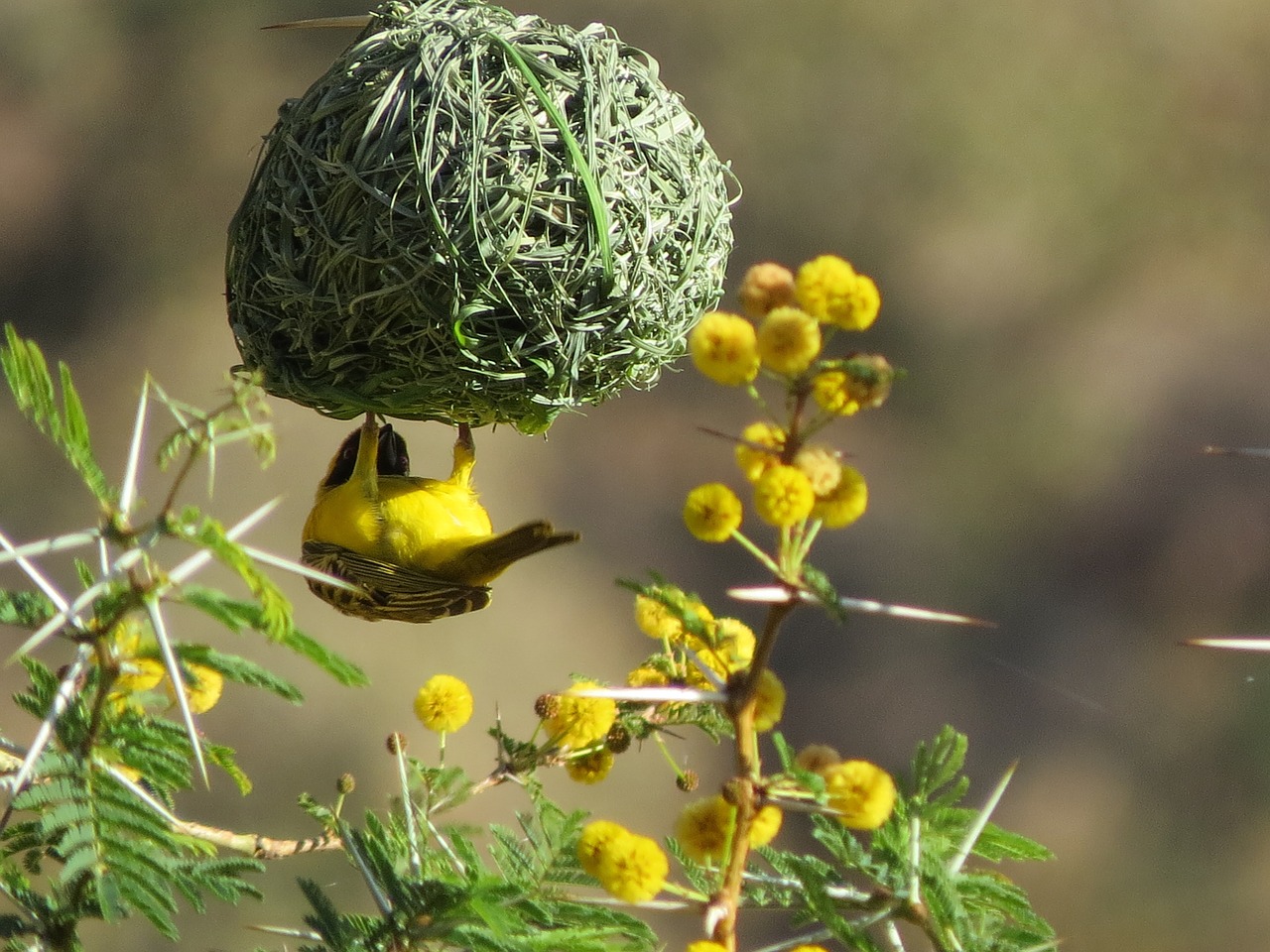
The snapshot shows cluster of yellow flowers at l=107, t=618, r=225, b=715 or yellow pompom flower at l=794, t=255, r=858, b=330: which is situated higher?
yellow pompom flower at l=794, t=255, r=858, b=330

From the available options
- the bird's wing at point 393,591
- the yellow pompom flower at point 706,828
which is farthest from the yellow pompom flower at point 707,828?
the bird's wing at point 393,591

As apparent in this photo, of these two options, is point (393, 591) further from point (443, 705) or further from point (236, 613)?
point (236, 613)

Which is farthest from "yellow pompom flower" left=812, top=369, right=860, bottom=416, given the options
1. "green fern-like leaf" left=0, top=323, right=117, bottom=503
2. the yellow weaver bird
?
the yellow weaver bird

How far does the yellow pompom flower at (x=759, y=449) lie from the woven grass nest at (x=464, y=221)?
2.60 feet

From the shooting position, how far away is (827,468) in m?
1.19

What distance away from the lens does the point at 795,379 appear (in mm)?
1226

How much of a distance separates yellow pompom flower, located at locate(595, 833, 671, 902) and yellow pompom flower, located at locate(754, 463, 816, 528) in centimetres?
33

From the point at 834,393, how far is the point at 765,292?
0.14 metres

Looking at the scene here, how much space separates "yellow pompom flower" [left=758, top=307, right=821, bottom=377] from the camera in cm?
122

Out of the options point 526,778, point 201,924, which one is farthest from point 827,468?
point 201,924

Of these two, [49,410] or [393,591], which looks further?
[393,591]

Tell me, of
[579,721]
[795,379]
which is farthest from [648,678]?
[795,379]

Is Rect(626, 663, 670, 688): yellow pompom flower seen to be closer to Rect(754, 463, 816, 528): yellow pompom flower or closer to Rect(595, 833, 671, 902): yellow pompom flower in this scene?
Rect(595, 833, 671, 902): yellow pompom flower

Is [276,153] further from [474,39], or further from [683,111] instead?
[683,111]
